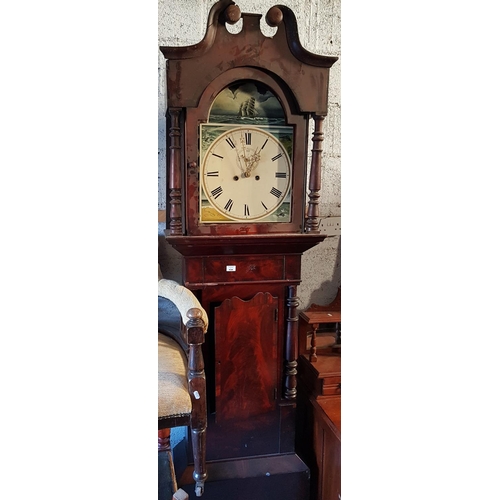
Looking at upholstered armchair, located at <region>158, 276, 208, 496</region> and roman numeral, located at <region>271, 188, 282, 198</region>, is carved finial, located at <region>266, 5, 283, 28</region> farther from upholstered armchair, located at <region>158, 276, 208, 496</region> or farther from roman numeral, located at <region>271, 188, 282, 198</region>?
upholstered armchair, located at <region>158, 276, 208, 496</region>

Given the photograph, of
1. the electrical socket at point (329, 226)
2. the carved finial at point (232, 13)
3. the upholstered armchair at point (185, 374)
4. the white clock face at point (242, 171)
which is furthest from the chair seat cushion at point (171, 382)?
the carved finial at point (232, 13)

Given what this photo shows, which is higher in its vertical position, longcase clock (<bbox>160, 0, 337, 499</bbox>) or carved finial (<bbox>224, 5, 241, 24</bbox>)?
carved finial (<bbox>224, 5, 241, 24</bbox>)

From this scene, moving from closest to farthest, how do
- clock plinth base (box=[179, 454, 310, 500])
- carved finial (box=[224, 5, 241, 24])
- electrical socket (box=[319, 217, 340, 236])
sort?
1. carved finial (box=[224, 5, 241, 24])
2. clock plinth base (box=[179, 454, 310, 500])
3. electrical socket (box=[319, 217, 340, 236])

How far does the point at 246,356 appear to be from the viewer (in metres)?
0.81

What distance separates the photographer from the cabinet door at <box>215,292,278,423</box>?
0.80 metres

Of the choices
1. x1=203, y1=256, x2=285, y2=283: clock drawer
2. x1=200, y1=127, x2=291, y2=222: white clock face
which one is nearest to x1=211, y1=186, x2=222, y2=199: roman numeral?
x1=200, y1=127, x2=291, y2=222: white clock face

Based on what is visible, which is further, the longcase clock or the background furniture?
the background furniture

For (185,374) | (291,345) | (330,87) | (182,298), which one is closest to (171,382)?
(185,374)

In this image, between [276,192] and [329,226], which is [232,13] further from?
[329,226]

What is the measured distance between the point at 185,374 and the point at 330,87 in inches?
22.8

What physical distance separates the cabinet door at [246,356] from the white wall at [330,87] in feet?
0.36

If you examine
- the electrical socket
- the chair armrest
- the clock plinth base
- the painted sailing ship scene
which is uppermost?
the painted sailing ship scene

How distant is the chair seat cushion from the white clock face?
0.82 feet
